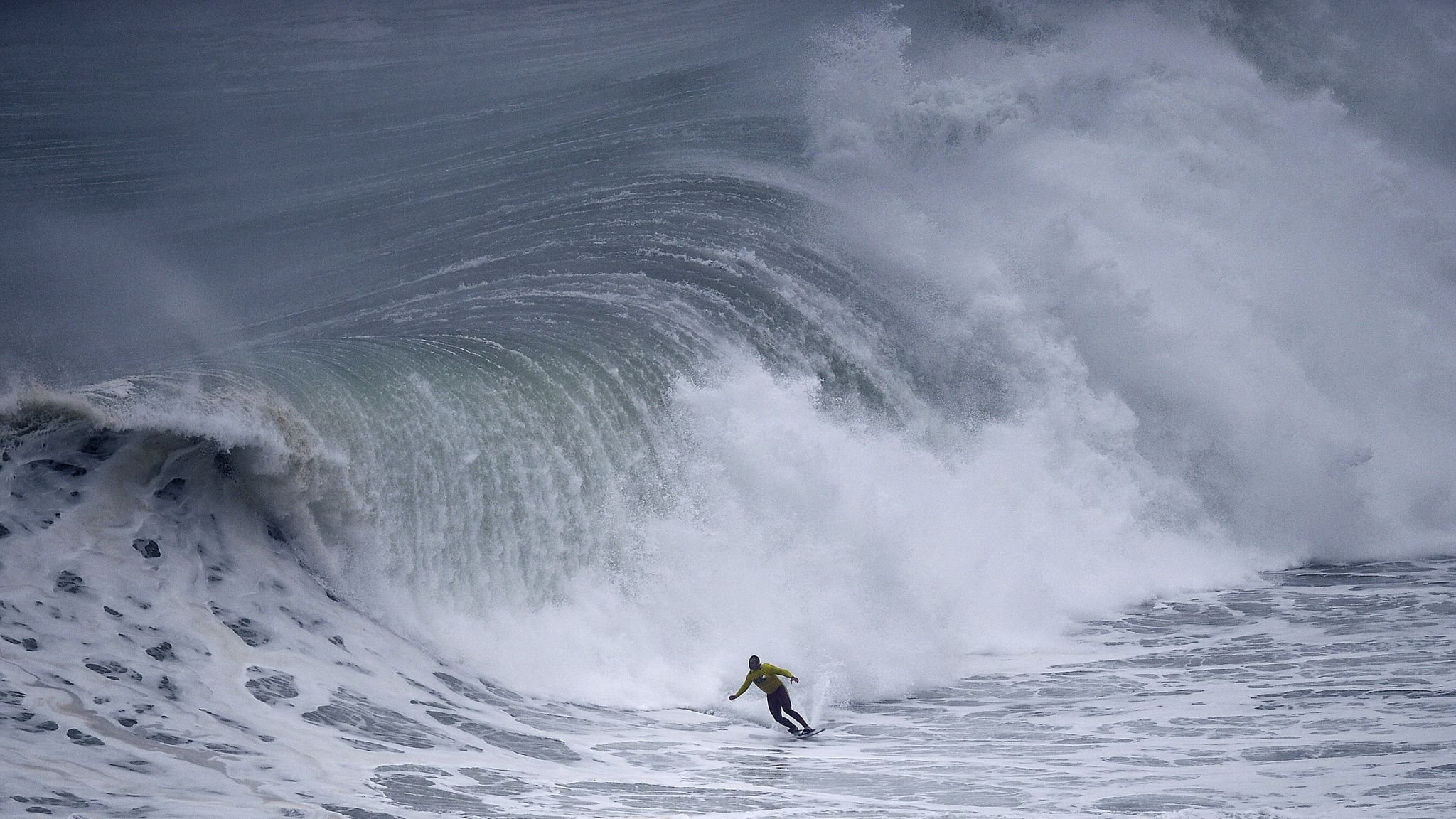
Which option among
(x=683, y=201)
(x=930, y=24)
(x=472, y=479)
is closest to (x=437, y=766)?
(x=472, y=479)

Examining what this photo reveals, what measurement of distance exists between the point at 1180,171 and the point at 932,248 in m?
Result: 5.39

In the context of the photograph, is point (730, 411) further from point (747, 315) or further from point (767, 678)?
point (767, 678)

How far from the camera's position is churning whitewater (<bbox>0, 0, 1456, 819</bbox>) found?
27.4 ft

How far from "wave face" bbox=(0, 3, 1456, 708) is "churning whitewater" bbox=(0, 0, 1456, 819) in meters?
0.08

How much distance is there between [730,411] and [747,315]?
2671 millimetres

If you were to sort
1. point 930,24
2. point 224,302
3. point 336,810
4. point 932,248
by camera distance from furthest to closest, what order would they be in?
point 930,24 < point 932,248 < point 224,302 < point 336,810

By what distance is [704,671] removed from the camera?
431 inches

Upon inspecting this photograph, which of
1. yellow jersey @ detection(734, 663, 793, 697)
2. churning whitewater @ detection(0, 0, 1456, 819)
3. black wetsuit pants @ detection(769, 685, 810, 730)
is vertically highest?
churning whitewater @ detection(0, 0, 1456, 819)

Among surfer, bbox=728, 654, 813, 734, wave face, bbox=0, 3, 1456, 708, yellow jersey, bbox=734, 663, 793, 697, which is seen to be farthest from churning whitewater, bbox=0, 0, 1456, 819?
yellow jersey, bbox=734, 663, 793, 697

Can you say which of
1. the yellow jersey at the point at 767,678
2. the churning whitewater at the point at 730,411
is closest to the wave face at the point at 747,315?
the churning whitewater at the point at 730,411

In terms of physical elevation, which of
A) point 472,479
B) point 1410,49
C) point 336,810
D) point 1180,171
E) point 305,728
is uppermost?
point 1410,49

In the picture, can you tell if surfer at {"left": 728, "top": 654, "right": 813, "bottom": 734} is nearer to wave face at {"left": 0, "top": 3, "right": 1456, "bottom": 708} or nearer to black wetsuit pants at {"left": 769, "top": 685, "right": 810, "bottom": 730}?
black wetsuit pants at {"left": 769, "top": 685, "right": 810, "bottom": 730}

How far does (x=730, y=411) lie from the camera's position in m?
13.0

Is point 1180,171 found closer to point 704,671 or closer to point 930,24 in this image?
point 930,24
